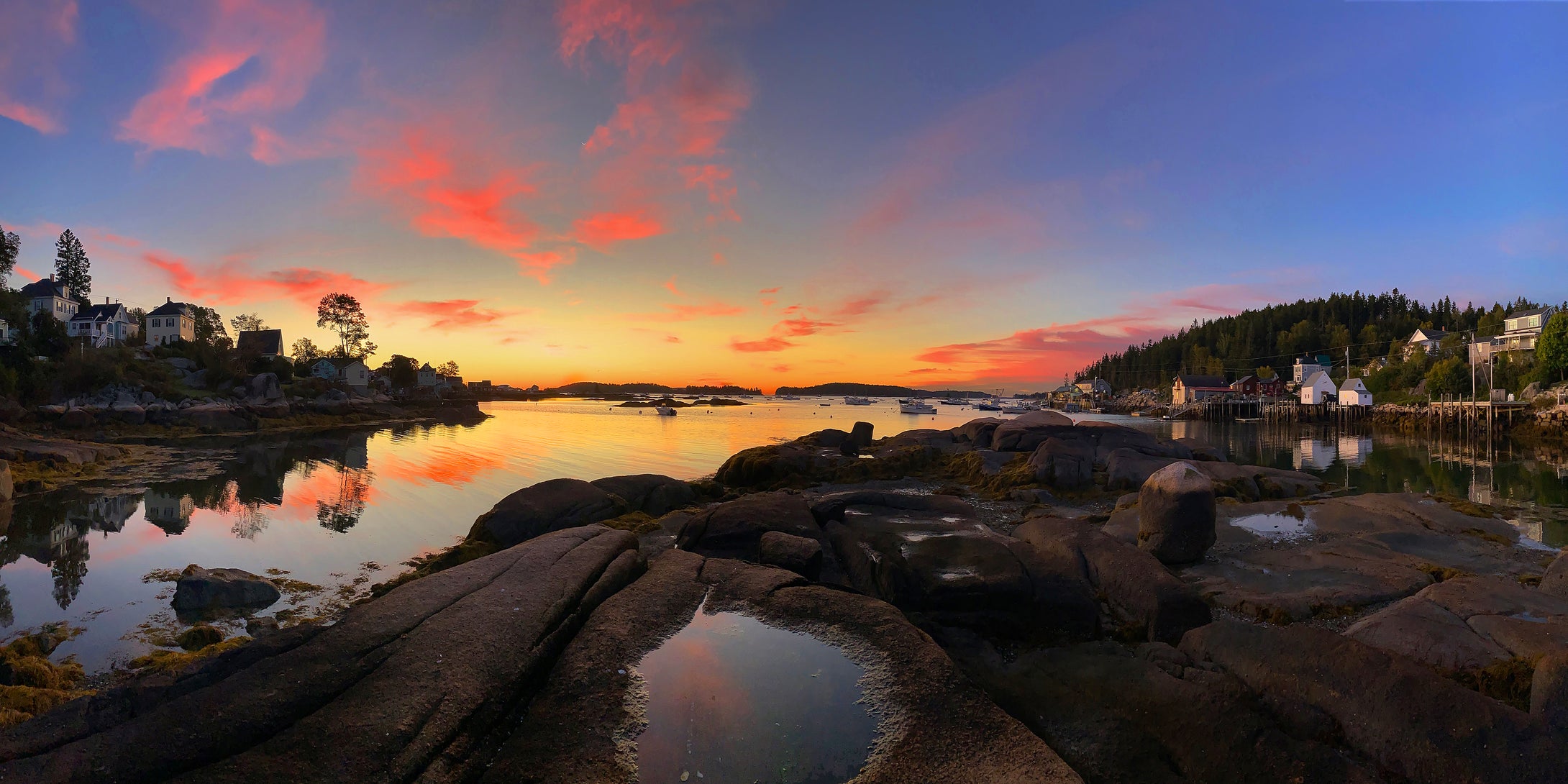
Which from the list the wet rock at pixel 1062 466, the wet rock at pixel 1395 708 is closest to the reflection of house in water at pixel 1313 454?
the wet rock at pixel 1062 466

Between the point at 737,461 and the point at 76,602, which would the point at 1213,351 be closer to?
the point at 737,461

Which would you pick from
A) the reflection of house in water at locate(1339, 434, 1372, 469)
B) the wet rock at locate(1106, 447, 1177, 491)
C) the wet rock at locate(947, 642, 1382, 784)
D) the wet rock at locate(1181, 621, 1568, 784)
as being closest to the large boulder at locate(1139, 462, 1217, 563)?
the wet rock at locate(1181, 621, 1568, 784)

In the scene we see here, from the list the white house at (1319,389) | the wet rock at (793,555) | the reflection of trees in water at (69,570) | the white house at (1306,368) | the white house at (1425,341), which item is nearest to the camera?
the wet rock at (793,555)

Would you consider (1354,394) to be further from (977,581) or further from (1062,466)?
(977,581)

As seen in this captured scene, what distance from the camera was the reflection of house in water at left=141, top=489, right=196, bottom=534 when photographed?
57.0 ft

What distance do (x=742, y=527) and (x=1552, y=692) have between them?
33.9ft

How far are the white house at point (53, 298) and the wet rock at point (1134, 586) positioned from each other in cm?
11616

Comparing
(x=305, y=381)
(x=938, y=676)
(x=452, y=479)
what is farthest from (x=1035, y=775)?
(x=305, y=381)

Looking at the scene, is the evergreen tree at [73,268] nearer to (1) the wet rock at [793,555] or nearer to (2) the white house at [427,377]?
(2) the white house at [427,377]

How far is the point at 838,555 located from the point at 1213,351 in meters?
194

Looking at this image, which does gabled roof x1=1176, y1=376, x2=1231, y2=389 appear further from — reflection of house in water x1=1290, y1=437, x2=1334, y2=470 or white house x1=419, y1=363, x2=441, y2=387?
white house x1=419, y1=363, x2=441, y2=387

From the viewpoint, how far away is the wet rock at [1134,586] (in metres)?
8.54

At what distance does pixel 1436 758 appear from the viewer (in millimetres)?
5336

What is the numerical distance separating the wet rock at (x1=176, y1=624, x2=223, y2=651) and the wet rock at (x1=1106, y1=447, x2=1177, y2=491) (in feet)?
78.3
